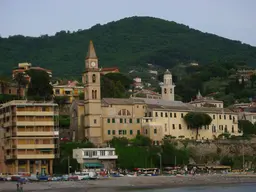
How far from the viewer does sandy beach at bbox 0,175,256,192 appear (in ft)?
273

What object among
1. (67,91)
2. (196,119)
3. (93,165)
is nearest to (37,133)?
(93,165)

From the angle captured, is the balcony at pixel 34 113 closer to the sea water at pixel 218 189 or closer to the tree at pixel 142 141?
the tree at pixel 142 141

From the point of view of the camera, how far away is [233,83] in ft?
580

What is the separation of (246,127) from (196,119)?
1604 centimetres

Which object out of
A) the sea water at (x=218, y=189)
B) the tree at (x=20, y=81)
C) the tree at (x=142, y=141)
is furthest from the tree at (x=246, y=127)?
the sea water at (x=218, y=189)

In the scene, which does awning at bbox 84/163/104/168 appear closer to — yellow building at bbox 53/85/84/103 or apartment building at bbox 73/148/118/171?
apartment building at bbox 73/148/118/171

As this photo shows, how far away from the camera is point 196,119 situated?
118 m

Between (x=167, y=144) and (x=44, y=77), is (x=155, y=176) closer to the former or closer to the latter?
(x=167, y=144)

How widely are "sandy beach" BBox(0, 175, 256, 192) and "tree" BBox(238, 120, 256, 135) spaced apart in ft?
86.9

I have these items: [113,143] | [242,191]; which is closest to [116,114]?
[113,143]

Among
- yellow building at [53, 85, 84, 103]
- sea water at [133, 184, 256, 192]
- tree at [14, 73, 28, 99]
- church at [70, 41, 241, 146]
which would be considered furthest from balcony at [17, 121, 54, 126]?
yellow building at [53, 85, 84, 103]

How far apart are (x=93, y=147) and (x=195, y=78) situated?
89748mm

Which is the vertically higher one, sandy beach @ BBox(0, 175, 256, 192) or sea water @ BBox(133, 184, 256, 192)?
sandy beach @ BBox(0, 175, 256, 192)

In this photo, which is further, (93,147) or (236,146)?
(236,146)
